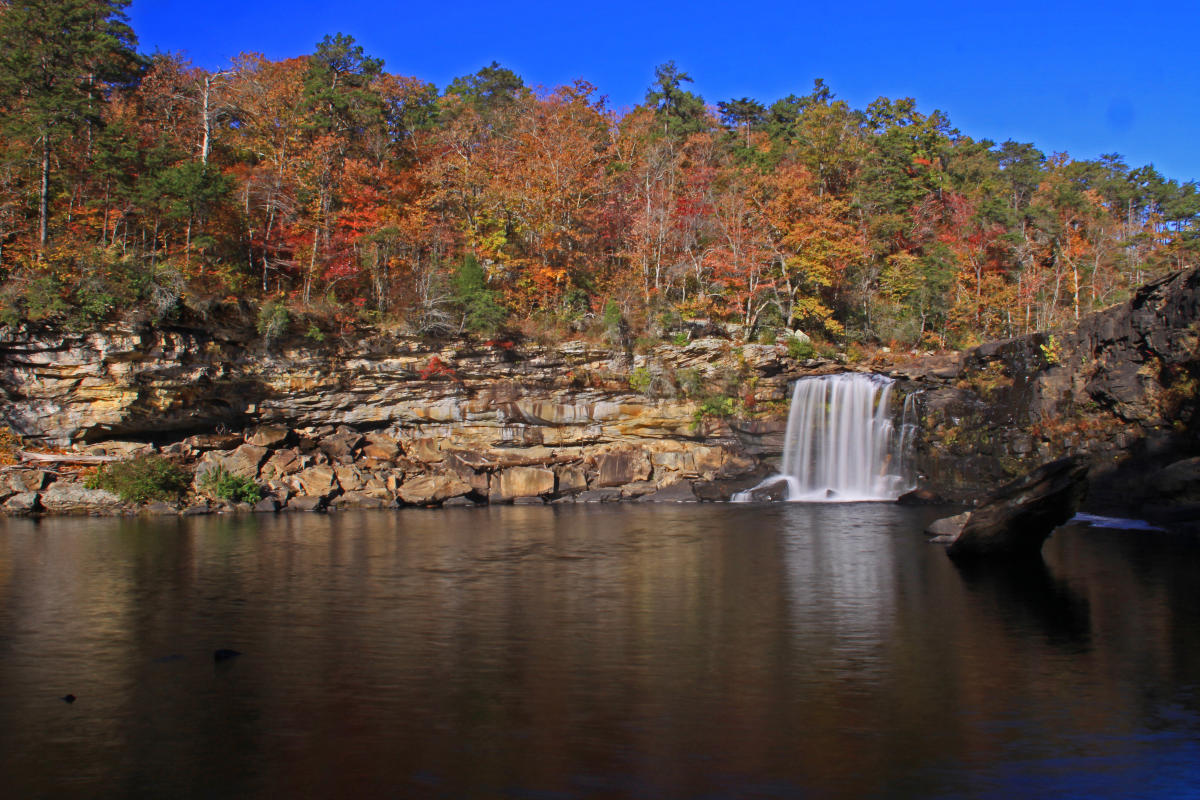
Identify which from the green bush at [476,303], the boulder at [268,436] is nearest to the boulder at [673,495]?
the green bush at [476,303]

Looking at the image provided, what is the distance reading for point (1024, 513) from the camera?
17938 mm

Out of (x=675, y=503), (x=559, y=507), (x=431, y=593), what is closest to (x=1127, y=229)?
(x=675, y=503)

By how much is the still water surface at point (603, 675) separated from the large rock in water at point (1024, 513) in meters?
0.86

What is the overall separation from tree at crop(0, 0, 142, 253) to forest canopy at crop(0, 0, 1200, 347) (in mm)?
102

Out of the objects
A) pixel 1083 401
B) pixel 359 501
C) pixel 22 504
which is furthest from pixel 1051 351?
pixel 22 504

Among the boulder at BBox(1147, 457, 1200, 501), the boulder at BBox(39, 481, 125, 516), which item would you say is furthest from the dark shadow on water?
the boulder at BBox(39, 481, 125, 516)

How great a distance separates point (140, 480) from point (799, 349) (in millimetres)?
28571

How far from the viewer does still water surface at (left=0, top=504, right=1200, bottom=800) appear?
733cm

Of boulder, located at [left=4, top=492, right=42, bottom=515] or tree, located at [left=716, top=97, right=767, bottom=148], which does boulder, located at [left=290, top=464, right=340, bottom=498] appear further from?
tree, located at [left=716, top=97, right=767, bottom=148]

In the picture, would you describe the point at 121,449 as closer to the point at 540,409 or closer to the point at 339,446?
the point at 339,446

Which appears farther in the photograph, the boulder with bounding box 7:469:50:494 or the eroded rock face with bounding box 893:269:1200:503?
the boulder with bounding box 7:469:50:494

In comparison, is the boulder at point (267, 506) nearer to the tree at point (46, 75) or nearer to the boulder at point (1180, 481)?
the tree at point (46, 75)

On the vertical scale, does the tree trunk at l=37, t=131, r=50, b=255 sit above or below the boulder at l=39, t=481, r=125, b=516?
above

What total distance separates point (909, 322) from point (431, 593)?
113 feet
